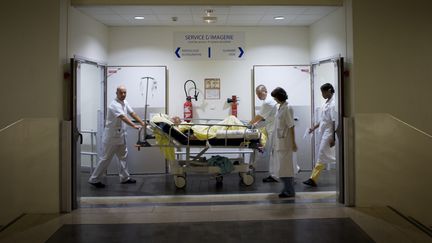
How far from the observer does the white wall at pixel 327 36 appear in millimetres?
6088

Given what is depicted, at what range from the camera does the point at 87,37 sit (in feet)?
21.0

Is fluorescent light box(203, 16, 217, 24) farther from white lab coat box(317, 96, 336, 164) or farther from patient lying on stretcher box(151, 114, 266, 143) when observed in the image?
white lab coat box(317, 96, 336, 164)

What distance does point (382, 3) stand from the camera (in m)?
4.95

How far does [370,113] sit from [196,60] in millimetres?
3549

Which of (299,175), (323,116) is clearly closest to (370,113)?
(323,116)

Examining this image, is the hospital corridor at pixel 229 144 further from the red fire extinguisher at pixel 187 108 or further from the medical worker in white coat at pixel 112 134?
the red fire extinguisher at pixel 187 108

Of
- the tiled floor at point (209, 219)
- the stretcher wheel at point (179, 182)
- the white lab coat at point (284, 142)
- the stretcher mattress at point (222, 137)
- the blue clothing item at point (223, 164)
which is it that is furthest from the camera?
the stretcher wheel at point (179, 182)

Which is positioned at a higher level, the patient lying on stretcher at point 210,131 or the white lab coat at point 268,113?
the white lab coat at point 268,113

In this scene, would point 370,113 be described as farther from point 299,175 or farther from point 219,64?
point 219,64

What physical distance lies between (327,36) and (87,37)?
3.84m

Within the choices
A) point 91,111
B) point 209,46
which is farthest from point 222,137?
point 91,111

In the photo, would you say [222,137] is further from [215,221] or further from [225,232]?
[225,232]

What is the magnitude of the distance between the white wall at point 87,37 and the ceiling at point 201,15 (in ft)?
0.40

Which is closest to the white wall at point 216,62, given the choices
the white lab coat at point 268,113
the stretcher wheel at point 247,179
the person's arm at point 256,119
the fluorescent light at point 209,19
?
the fluorescent light at point 209,19
